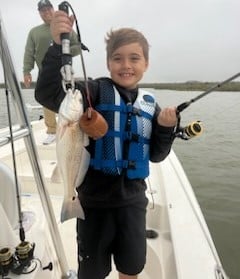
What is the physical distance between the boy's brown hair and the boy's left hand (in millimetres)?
412

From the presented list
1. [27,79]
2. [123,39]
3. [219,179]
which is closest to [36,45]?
[27,79]

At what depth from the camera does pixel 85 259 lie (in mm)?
2020

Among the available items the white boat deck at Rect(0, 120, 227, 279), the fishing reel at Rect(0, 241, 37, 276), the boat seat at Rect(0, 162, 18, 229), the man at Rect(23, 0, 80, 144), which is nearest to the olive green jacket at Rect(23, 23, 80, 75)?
the man at Rect(23, 0, 80, 144)

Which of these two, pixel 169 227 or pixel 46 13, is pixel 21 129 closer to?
pixel 169 227

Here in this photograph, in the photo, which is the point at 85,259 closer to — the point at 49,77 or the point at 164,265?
the point at 164,265

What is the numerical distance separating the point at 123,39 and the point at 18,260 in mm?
1441

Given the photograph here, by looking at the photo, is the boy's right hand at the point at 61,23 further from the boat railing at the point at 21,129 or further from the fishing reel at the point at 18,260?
the fishing reel at the point at 18,260

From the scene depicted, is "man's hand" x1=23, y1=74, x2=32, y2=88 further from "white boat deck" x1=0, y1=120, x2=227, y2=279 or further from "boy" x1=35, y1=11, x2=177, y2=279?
"boy" x1=35, y1=11, x2=177, y2=279

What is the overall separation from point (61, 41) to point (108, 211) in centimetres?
106

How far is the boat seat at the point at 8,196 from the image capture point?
84.8 inches

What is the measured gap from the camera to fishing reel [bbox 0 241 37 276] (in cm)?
156

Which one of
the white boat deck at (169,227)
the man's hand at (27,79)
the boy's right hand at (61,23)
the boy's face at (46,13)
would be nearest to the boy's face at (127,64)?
the boy's right hand at (61,23)

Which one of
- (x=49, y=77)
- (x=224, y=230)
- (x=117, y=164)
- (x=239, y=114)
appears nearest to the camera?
(x=49, y=77)

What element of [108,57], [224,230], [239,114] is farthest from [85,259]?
[239,114]
